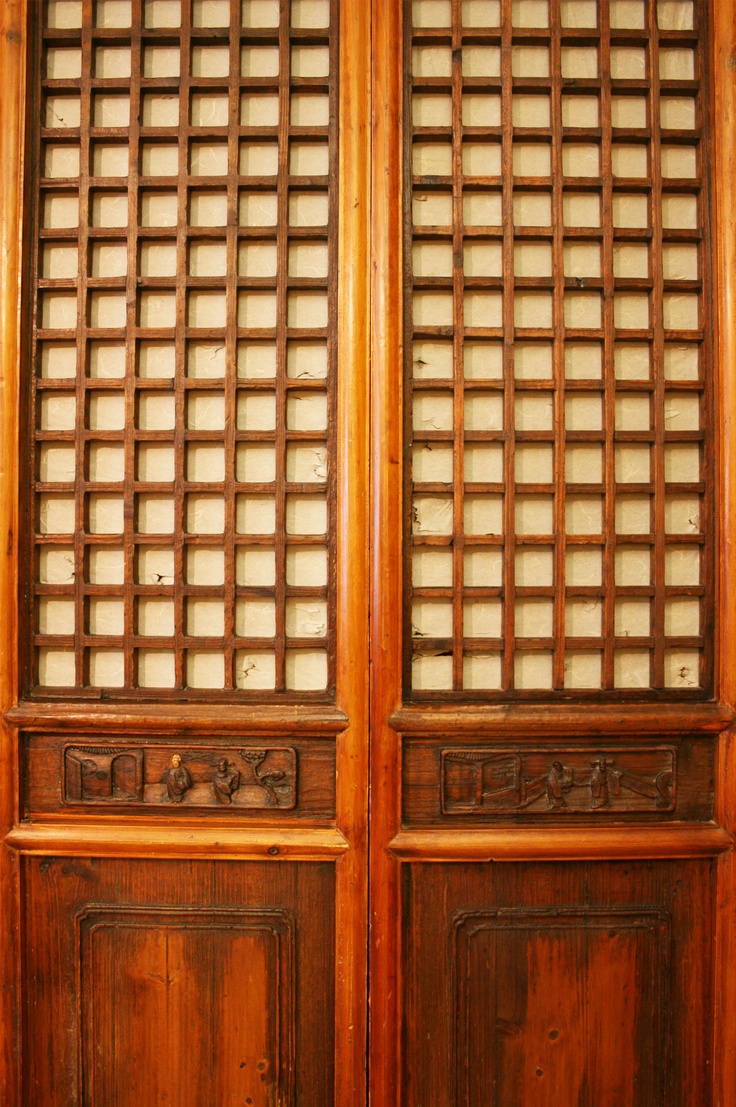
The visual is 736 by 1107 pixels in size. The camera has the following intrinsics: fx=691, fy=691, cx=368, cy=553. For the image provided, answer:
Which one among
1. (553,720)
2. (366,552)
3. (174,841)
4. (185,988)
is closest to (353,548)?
(366,552)

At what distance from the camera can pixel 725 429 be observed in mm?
927

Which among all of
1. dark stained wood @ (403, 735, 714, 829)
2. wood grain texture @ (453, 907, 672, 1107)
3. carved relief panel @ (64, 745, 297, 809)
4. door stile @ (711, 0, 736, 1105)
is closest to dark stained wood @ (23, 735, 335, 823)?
carved relief panel @ (64, 745, 297, 809)

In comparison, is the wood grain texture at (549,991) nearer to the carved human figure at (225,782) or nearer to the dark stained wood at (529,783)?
the dark stained wood at (529,783)

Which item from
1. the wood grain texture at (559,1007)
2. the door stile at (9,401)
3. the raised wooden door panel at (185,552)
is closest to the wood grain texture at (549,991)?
the wood grain texture at (559,1007)

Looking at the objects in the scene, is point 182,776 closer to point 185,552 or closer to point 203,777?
point 203,777

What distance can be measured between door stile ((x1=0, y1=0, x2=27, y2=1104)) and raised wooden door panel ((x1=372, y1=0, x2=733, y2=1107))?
19.0 inches

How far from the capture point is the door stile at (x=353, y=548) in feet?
2.96

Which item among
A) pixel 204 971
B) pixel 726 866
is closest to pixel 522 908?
pixel 726 866

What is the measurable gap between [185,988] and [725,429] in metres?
1.04

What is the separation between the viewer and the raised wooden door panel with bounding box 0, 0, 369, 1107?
916 millimetres

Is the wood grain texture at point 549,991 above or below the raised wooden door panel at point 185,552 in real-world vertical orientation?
below

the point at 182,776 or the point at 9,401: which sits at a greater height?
the point at 9,401

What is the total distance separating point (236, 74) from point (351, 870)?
1069 mm

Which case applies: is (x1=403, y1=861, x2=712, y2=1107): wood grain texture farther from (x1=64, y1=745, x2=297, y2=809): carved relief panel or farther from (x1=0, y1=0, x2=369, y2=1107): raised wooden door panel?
(x1=64, y1=745, x2=297, y2=809): carved relief panel
